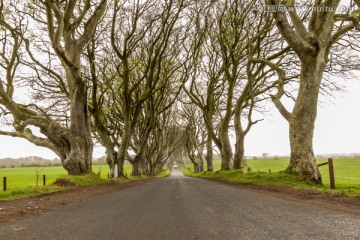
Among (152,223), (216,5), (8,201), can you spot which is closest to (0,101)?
(8,201)

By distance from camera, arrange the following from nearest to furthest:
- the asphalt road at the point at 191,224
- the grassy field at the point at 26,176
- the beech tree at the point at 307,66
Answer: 1. the asphalt road at the point at 191,224
2. the beech tree at the point at 307,66
3. the grassy field at the point at 26,176

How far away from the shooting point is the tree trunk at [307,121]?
9633 millimetres

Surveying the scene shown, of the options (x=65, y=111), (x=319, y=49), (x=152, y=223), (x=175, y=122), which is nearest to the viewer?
(x=152, y=223)

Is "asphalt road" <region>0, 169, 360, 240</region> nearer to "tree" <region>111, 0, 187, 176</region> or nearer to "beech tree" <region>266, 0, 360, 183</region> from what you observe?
"beech tree" <region>266, 0, 360, 183</region>

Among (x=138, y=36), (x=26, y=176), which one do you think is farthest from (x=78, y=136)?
(x=26, y=176)

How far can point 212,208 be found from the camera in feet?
17.3

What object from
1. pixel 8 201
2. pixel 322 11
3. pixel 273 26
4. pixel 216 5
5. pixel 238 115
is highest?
pixel 216 5

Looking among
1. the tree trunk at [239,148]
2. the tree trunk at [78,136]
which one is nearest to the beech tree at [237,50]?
the tree trunk at [239,148]

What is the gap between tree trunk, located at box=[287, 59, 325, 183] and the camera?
9633 mm

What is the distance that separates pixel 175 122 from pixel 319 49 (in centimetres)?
3011

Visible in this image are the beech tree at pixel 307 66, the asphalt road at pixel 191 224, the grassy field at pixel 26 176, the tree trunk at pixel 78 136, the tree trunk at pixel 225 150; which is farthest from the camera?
the grassy field at pixel 26 176

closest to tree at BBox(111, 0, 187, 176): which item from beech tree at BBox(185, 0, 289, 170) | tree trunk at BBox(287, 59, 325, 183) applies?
beech tree at BBox(185, 0, 289, 170)

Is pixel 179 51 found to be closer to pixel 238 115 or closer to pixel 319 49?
pixel 238 115

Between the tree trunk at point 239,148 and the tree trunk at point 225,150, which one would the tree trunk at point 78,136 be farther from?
the tree trunk at point 225,150
